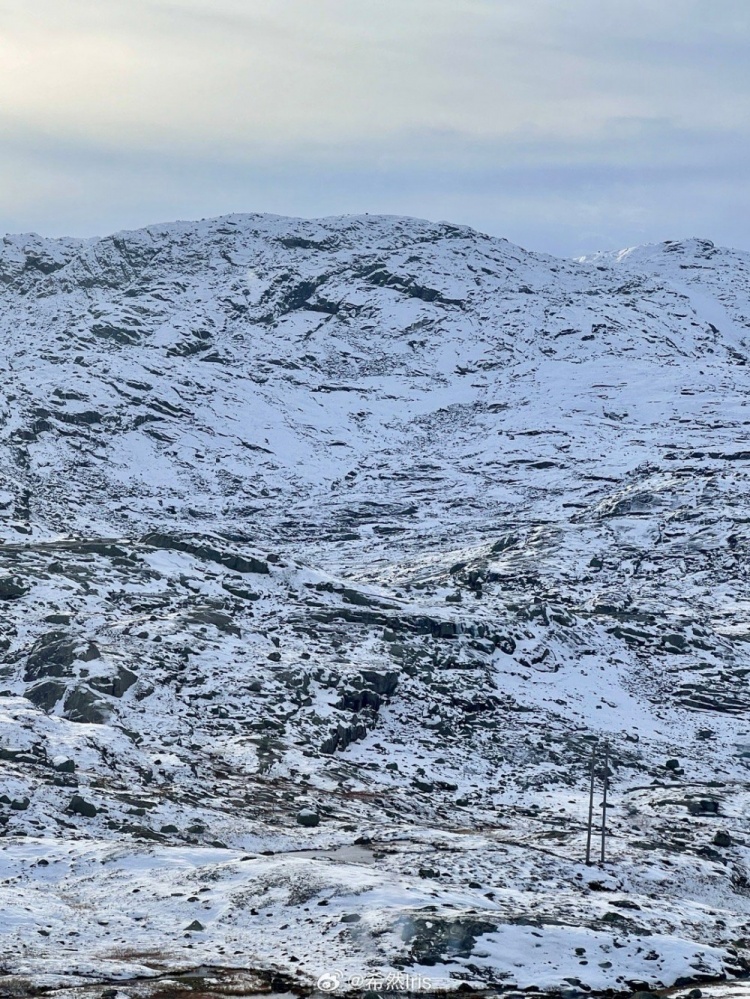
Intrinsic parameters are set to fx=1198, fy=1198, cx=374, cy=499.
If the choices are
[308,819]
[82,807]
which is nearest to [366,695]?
[308,819]

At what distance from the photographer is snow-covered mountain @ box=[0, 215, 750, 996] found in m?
36.7

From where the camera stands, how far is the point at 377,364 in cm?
19975

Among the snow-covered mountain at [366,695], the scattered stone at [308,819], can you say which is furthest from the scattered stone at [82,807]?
the scattered stone at [308,819]

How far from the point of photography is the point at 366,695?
70.6 meters

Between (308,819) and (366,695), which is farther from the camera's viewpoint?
(366,695)

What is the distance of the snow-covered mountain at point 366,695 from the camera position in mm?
36688

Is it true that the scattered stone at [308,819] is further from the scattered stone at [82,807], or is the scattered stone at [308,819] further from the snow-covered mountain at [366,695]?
the scattered stone at [82,807]

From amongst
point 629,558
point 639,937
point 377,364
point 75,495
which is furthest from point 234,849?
point 377,364

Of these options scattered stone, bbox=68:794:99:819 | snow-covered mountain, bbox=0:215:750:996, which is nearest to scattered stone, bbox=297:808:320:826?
snow-covered mountain, bbox=0:215:750:996

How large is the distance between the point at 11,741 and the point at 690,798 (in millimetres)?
33337

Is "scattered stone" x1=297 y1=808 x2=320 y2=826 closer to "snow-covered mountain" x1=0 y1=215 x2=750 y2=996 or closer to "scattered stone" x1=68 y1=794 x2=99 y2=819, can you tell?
"snow-covered mountain" x1=0 y1=215 x2=750 y2=996

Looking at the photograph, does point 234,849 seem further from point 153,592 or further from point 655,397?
point 655,397

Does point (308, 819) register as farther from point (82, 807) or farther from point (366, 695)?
point (366, 695)

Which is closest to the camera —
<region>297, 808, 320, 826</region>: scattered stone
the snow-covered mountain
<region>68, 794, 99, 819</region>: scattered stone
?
the snow-covered mountain
